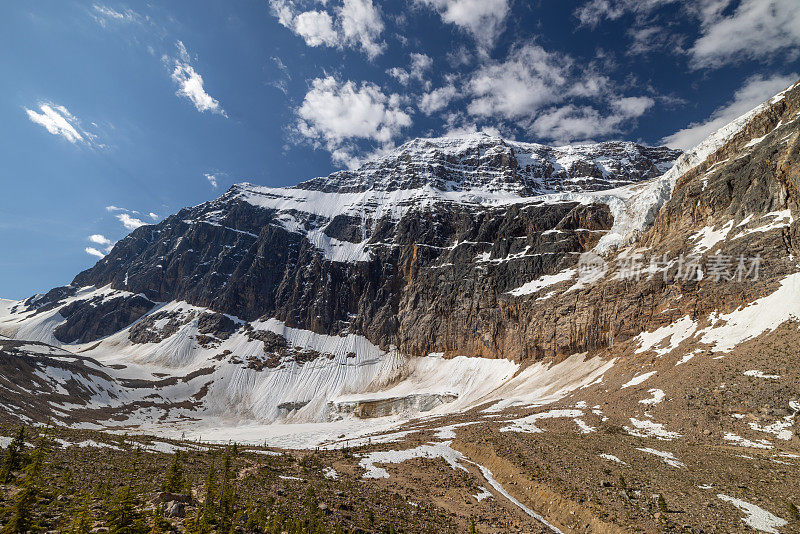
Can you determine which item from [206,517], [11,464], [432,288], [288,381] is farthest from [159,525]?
[432,288]

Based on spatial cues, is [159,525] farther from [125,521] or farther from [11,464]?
[11,464]

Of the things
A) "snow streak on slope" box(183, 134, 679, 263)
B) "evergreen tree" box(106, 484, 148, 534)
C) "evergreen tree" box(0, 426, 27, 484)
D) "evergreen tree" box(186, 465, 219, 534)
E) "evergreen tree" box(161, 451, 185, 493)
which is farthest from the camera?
Answer: "snow streak on slope" box(183, 134, 679, 263)

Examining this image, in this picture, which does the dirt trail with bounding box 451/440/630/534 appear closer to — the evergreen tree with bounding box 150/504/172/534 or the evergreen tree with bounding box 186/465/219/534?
the evergreen tree with bounding box 186/465/219/534

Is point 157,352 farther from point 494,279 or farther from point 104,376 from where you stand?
point 494,279

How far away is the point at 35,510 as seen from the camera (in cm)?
941

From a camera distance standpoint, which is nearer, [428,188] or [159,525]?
[159,525]

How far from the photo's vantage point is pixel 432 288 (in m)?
111

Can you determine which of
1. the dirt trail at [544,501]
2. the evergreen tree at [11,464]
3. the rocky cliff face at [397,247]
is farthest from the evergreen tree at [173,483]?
the rocky cliff face at [397,247]

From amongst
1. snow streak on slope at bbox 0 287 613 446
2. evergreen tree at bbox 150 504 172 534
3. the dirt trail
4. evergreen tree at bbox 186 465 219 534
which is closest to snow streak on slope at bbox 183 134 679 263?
snow streak on slope at bbox 0 287 613 446

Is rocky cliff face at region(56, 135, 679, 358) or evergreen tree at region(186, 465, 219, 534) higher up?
rocky cliff face at region(56, 135, 679, 358)

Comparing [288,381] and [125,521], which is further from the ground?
[125,521]

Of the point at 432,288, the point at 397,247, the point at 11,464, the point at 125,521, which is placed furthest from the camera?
the point at 397,247

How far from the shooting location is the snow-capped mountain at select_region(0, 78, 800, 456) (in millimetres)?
52250

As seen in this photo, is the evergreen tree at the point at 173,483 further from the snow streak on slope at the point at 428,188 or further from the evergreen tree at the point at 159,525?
the snow streak on slope at the point at 428,188
